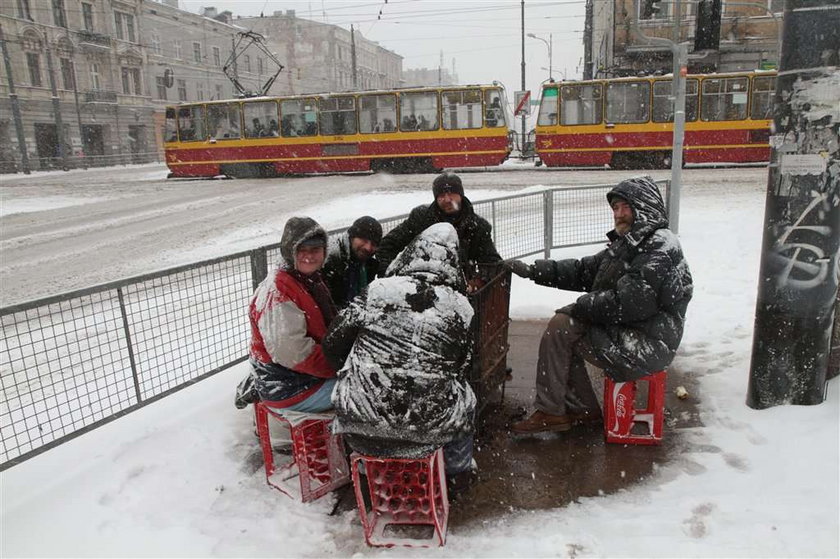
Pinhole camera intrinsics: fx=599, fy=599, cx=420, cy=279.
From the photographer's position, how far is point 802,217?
3.42 m

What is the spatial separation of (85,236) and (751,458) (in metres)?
12.7

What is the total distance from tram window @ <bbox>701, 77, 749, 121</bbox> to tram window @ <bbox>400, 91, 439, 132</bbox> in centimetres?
830

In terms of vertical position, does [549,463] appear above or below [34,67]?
below

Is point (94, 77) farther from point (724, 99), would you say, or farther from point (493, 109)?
point (724, 99)

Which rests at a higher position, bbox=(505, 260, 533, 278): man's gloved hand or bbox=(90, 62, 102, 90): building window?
bbox=(90, 62, 102, 90): building window

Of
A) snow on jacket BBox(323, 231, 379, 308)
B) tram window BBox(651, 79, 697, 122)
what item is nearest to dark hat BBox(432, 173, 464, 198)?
snow on jacket BBox(323, 231, 379, 308)

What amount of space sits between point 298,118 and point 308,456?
64.4 feet

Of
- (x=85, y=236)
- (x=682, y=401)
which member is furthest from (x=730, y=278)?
(x=85, y=236)

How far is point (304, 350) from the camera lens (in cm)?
298

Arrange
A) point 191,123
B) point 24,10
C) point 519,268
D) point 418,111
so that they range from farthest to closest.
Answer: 1. point 24,10
2. point 191,123
3. point 418,111
4. point 519,268

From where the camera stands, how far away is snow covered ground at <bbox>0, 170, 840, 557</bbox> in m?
2.74

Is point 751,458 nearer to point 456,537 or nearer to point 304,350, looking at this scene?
point 456,537

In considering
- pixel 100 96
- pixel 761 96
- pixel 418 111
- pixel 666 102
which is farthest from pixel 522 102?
pixel 100 96

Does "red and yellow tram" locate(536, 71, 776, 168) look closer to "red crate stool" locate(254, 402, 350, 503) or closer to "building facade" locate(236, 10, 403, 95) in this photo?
"red crate stool" locate(254, 402, 350, 503)
